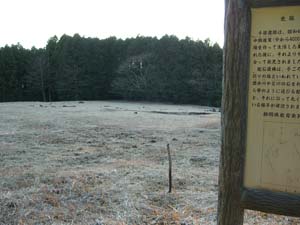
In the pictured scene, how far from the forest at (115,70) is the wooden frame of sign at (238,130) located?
34.8m

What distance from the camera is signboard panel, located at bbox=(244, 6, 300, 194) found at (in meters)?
2.16

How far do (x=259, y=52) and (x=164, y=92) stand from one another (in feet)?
119

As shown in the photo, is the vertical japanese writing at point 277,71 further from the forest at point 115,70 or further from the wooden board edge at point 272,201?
the forest at point 115,70

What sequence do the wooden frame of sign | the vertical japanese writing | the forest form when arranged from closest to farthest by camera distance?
the vertical japanese writing
the wooden frame of sign
the forest

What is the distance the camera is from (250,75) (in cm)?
231

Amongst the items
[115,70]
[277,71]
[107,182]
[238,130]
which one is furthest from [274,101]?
[115,70]

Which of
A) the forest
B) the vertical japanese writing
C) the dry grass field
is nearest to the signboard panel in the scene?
the vertical japanese writing

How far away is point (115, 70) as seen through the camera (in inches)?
1624

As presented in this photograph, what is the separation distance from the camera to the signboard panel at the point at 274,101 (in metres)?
2.16

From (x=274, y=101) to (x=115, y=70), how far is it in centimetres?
3957

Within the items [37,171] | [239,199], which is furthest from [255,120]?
[37,171]

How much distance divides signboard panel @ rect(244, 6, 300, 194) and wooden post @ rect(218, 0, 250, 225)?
5 cm

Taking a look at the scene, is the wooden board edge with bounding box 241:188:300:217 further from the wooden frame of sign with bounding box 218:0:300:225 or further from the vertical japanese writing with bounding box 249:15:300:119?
the vertical japanese writing with bounding box 249:15:300:119

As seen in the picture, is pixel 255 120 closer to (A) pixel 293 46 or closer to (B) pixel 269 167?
(B) pixel 269 167
